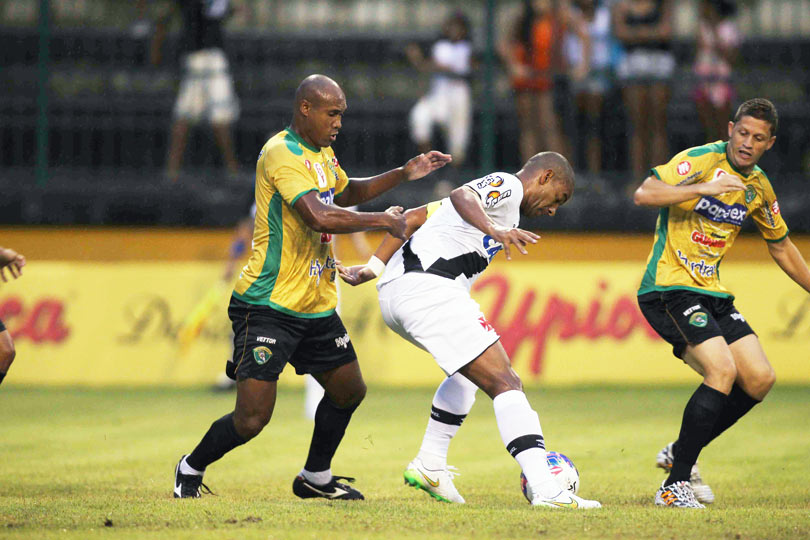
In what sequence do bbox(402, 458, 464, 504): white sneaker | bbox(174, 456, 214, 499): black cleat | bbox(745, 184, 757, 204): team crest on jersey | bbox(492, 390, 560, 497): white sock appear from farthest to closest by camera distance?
bbox(745, 184, 757, 204): team crest on jersey, bbox(402, 458, 464, 504): white sneaker, bbox(174, 456, 214, 499): black cleat, bbox(492, 390, 560, 497): white sock

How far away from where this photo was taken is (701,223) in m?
7.29

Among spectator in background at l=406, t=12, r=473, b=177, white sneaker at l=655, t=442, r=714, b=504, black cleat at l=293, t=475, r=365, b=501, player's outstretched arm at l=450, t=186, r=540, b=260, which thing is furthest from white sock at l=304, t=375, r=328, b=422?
spectator in background at l=406, t=12, r=473, b=177

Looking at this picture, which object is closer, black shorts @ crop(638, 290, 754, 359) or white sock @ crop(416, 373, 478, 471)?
black shorts @ crop(638, 290, 754, 359)

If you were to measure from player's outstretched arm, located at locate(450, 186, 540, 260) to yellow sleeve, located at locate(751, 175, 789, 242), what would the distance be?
187 centimetres

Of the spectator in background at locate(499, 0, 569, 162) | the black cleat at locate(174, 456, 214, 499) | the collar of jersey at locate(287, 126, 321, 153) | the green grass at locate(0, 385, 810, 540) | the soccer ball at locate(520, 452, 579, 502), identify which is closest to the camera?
the green grass at locate(0, 385, 810, 540)

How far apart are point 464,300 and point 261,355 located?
122 cm

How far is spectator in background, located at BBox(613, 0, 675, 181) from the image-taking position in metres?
14.6

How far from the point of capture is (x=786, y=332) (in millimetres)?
14000

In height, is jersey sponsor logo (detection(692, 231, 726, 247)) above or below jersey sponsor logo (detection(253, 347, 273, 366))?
above

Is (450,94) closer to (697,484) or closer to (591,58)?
(591,58)

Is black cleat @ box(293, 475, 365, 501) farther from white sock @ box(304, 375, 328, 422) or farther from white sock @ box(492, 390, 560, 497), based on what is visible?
white sock @ box(304, 375, 328, 422)

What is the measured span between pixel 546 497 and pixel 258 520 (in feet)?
5.26

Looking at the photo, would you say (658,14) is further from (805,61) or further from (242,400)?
(242,400)

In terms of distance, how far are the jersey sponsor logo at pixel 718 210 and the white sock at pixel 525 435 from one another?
1.76 m
